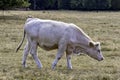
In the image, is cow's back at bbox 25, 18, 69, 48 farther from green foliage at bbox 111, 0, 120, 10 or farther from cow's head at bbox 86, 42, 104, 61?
green foliage at bbox 111, 0, 120, 10

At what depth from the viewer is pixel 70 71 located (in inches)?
451

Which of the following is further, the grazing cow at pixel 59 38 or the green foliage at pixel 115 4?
the green foliage at pixel 115 4

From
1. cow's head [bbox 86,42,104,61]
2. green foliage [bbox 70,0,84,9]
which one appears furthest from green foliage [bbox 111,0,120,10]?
cow's head [bbox 86,42,104,61]

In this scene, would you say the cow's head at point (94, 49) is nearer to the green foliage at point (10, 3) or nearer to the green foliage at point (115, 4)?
the green foliage at point (10, 3)

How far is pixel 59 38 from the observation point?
11.6 meters

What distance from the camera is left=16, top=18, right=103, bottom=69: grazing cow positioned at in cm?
1164

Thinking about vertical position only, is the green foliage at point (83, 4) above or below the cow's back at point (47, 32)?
below

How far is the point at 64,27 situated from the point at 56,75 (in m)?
2.03

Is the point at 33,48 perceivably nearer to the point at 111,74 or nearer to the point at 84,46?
the point at 84,46

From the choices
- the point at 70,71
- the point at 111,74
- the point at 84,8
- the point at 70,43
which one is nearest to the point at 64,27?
the point at 70,43

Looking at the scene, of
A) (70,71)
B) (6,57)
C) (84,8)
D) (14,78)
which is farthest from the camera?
(84,8)

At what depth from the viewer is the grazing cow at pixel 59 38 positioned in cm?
1164

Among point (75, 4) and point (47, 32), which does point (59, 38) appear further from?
point (75, 4)

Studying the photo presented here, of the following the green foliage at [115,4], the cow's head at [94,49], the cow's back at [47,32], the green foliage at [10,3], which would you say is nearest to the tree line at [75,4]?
the green foliage at [115,4]
